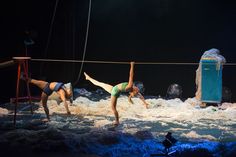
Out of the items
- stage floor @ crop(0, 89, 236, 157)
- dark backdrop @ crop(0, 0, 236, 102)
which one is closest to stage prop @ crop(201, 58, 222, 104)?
stage floor @ crop(0, 89, 236, 157)

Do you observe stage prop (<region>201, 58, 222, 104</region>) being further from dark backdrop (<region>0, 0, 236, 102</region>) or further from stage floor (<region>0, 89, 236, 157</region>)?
dark backdrop (<region>0, 0, 236, 102</region>)

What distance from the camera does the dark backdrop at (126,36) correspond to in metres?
11.8

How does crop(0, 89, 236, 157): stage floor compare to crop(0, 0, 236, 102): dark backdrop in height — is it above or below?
below

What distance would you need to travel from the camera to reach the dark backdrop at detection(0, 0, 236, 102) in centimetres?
1184

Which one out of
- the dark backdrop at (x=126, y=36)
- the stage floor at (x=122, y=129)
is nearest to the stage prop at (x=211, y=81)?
the stage floor at (x=122, y=129)

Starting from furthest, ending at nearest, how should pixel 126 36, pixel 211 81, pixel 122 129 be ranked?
1. pixel 126 36
2. pixel 211 81
3. pixel 122 129

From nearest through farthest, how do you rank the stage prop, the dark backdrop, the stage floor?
1. the stage floor
2. the stage prop
3. the dark backdrop

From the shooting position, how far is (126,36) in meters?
13.2

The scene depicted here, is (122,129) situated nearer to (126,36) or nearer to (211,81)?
(211,81)

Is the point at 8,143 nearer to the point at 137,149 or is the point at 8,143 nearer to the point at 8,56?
the point at 137,149

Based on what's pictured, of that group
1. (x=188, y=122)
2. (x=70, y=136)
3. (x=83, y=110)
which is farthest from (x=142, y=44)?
(x=70, y=136)

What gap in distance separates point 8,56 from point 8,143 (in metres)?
4.93

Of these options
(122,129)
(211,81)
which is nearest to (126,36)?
(211,81)

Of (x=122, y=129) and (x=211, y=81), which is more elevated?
(x=211, y=81)
